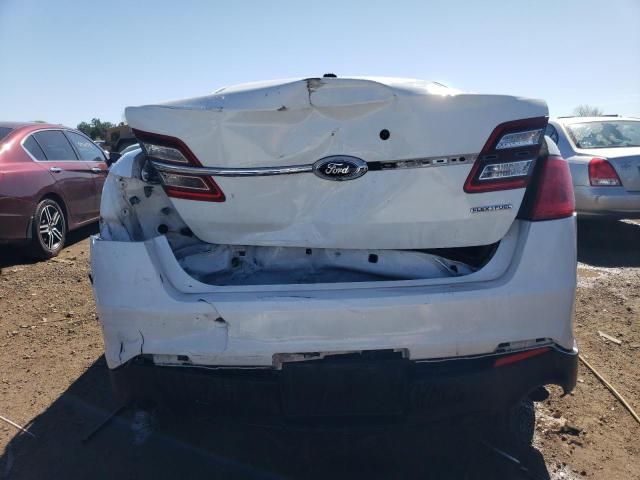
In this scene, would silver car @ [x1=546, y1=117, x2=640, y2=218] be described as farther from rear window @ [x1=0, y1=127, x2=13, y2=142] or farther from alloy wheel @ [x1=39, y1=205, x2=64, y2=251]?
rear window @ [x1=0, y1=127, x2=13, y2=142]

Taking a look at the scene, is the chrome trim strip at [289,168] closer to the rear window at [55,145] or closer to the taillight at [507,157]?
the taillight at [507,157]

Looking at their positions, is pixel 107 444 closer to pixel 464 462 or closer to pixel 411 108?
pixel 464 462

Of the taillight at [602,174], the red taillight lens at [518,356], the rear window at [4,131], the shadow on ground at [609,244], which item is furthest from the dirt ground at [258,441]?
the rear window at [4,131]

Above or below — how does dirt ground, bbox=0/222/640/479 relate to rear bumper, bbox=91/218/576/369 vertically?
below

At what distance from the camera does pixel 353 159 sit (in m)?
1.80

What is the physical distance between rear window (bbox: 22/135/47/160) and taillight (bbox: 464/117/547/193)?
543cm

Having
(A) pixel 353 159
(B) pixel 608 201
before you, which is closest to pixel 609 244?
(B) pixel 608 201

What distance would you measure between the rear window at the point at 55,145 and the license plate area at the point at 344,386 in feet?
17.8

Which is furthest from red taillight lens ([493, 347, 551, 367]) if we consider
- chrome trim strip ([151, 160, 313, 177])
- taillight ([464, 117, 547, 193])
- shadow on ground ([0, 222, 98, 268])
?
shadow on ground ([0, 222, 98, 268])

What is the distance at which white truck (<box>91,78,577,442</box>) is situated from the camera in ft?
5.65

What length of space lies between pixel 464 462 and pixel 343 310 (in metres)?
1.03

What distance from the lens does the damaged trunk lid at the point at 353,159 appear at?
178 centimetres

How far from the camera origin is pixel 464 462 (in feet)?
7.20

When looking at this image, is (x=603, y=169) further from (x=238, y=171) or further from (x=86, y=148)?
(x=86, y=148)
